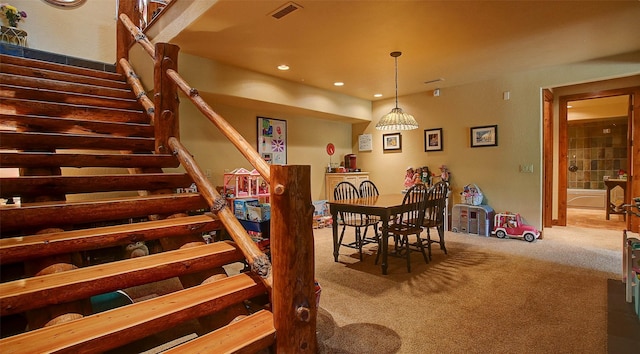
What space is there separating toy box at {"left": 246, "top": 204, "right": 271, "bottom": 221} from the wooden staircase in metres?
0.23

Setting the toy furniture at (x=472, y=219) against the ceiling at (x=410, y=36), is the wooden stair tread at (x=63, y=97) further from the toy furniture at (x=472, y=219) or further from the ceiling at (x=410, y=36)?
the toy furniture at (x=472, y=219)

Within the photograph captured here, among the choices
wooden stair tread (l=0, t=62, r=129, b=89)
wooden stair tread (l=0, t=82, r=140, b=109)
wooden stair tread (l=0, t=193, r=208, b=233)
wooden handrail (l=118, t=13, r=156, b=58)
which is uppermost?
wooden handrail (l=118, t=13, r=156, b=58)

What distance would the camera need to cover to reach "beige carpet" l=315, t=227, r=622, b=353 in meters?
1.97

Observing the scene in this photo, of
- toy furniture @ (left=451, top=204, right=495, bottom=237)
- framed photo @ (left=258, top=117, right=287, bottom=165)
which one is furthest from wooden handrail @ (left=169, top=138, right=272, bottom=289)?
toy furniture @ (left=451, top=204, right=495, bottom=237)

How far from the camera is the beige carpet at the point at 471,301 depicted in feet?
6.48

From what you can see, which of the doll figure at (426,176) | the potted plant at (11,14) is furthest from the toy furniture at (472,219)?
the potted plant at (11,14)

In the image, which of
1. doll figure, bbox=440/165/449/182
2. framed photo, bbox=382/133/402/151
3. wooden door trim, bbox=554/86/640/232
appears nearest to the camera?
wooden door trim, bbox=554/86/640/232

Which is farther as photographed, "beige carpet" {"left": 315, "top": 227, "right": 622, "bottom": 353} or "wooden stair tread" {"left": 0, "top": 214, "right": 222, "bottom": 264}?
"beige carpet" {"left": 315, "top": 227, "right": 622, "bottom": 353}

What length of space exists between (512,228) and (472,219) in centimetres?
57

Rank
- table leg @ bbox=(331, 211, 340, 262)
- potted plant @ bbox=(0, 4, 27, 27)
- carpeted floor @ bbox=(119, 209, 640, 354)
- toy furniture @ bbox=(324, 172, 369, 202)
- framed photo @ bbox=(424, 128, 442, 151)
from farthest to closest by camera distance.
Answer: toy furniture @ bbox=(324, 172, 369, 202), framed photo @ bbox=(424, 128, 442, 151), potted plant @ bbox=(0, 4, 27, 27), table leg @ bbox=(331, 211, 340, 262), carpeted floor @ bbox=(119, 209, 640, 354)

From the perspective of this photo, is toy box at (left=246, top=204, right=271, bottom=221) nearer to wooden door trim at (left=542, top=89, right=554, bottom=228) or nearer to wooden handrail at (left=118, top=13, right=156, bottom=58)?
wooden handrail at (left=118, top=13, right=156, bottom=58)

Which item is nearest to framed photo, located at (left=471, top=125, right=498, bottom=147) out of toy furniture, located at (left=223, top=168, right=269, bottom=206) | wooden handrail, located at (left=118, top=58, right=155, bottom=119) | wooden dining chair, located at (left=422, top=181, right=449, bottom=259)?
wooden dining chair, located at (left=422, top=181, right=449, bottom=259)

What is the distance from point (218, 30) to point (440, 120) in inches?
164

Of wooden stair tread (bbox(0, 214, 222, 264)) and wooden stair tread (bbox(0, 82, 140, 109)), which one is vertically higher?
wooden stair tread (bbox(0, 82, 140, 109))
